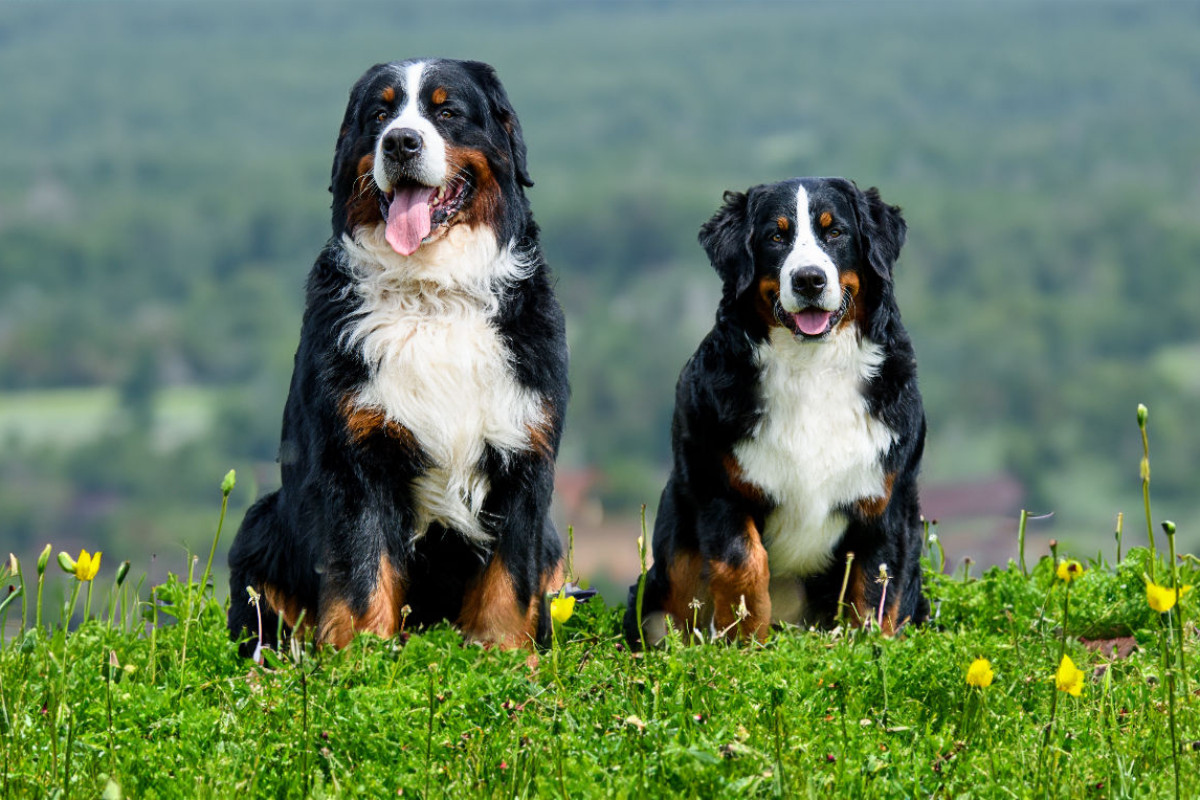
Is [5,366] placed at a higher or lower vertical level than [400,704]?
higher

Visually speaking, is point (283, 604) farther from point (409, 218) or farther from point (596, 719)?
point (596, 719)

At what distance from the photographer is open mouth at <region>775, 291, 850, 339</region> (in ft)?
15.4

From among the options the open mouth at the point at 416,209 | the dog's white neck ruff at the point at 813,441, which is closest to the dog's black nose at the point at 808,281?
the dog's white neck ruff at the point at 813,441

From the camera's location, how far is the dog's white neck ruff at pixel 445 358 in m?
4.41

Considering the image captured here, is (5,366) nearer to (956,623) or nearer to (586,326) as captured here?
(586,326)

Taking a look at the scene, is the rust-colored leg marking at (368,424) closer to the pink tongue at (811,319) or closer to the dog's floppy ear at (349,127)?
the dog's floppy ear at (349,127)

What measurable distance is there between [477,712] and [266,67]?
439 feet

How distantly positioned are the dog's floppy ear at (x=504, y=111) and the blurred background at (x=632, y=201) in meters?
43.2

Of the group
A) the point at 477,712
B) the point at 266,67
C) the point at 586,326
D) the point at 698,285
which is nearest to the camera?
the point at 477,712

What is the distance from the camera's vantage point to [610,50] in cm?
14512

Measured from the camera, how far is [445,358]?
4.48 m

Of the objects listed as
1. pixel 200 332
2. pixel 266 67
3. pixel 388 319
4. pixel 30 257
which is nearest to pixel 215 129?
pixel 266 67

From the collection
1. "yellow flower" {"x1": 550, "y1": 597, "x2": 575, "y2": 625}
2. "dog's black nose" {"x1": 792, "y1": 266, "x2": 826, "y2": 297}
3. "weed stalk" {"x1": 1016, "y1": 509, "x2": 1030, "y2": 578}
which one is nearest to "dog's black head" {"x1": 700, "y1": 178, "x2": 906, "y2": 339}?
"dog's black nose" {"x1": 792, "y1": 266, "x2": 826, "y2": 297}

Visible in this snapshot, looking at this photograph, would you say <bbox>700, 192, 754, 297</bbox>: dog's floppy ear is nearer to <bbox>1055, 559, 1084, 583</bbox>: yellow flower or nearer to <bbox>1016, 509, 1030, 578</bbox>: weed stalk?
<bbox>1016, 509, 1030, 578</bbox>: weed stalk
